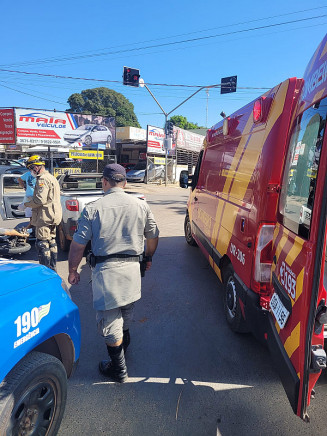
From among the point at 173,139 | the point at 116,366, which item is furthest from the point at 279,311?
the point at 173,139

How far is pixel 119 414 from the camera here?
213cm

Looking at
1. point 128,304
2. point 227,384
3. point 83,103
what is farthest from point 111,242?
point 83,103

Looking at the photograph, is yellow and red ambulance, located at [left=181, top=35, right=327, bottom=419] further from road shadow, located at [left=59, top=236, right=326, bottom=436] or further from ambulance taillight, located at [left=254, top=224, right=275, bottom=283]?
road shadow, located at [left=59, top=236, right=326, bottom=436]

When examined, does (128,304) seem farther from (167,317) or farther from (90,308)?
(90,308)

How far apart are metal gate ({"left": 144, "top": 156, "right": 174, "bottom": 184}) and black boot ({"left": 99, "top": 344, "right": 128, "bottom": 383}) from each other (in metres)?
20.4

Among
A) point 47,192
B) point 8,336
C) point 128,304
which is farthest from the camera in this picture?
point 47,192

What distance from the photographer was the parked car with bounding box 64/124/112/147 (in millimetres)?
21062

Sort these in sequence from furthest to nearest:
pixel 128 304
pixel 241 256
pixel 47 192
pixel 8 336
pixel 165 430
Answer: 1. pixel 47 192
2. pixel 241 256
3. pixel 128 304
4. pixel 165 430
5. pixel 8 336

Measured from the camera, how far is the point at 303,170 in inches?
75.8

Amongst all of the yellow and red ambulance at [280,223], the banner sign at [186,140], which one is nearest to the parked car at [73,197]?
the yellow and red ambulance at [280,223]

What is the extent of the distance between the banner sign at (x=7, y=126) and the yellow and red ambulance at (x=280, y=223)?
19.1 meters

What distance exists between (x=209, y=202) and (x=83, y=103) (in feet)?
208

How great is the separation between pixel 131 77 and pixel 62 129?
806 centimetres

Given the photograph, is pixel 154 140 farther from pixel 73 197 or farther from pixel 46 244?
pixel 46 244
